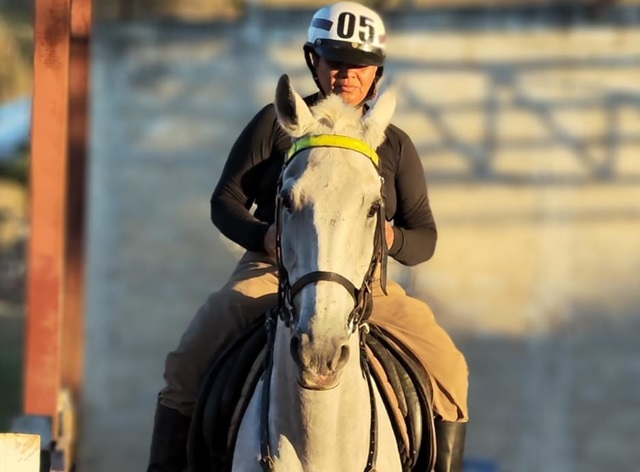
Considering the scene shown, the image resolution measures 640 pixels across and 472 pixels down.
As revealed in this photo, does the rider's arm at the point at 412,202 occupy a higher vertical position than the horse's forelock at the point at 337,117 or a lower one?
lower

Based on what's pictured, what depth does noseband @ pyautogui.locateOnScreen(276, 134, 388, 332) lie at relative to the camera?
101 inches

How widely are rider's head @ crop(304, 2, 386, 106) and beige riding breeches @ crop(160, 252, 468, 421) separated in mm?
602

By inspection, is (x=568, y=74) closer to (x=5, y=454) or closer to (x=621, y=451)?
(x=621, y=451)

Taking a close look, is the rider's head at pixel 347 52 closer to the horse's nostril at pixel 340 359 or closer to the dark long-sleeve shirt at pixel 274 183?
the dark long-sleeve shirt at pixel 274 183

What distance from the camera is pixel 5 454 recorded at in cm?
342

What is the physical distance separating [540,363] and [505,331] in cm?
34

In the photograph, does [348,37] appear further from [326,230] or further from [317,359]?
[317,359]

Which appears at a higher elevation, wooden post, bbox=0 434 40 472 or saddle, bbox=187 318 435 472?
saddle, bbox=187 318 435 472

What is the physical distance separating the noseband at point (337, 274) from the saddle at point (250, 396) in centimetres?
51

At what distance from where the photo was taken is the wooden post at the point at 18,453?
342 centimetres

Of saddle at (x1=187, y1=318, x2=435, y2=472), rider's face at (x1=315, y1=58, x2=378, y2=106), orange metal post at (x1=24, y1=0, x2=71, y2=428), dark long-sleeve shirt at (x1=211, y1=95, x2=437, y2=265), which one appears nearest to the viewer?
saddle at (x1=187, y1=318, x2=435, y2=472)

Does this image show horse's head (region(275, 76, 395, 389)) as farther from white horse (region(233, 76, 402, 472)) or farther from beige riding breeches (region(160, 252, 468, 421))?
beige riding breeches (region(160, 252, 468, 421))

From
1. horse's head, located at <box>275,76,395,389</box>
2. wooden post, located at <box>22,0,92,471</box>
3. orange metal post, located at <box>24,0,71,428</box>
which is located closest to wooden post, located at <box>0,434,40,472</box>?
horse's head, located at <box>275,76,395,389</box>

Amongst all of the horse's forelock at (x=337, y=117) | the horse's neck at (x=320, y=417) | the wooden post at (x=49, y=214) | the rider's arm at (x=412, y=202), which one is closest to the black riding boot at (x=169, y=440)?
the horse's neck at (x=320, y=417)
